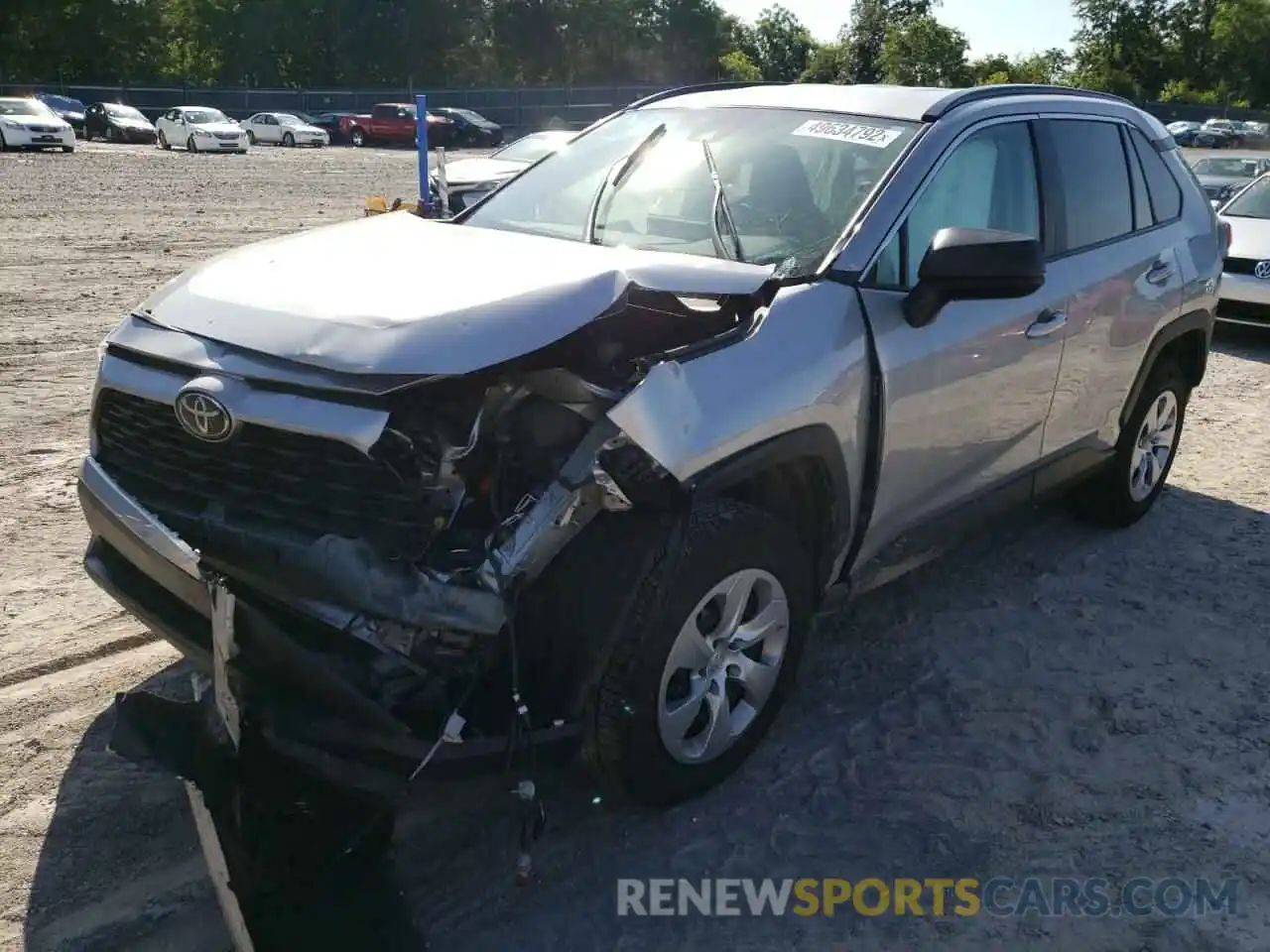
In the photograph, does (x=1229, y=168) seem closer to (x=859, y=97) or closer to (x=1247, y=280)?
(x=1247, y=280)

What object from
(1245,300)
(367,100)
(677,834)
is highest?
(367,100)

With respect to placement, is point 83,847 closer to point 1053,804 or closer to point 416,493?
point 416,493

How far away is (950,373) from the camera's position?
139 inches

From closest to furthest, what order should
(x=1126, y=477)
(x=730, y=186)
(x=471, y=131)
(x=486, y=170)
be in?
(x=730, y=186) < (x=1126, y=477) < (x=486, y=170) < (x=471, y=131)

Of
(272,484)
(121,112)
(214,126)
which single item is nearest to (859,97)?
(272,484)

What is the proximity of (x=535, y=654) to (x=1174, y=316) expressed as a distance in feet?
12.0

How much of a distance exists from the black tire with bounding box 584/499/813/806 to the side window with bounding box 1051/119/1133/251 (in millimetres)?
2064

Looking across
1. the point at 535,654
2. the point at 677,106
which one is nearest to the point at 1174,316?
the point at 677,106

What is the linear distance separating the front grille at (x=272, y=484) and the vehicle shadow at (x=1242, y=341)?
28.6 feet

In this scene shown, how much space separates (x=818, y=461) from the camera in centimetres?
316

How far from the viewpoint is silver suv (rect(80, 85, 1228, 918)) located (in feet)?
8.34

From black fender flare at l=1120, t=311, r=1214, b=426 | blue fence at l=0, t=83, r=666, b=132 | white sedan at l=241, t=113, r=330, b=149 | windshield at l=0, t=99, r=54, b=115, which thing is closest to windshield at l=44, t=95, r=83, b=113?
blue fence at l=0, t=83, r=666, b=132

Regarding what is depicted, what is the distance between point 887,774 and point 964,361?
1327 mm

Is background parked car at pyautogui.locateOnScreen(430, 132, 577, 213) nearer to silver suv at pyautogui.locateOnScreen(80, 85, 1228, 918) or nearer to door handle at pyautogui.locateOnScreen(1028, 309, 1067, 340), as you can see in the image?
silver suv at pyautogui.locateOnScreen(80, 85, 1228, 918)
